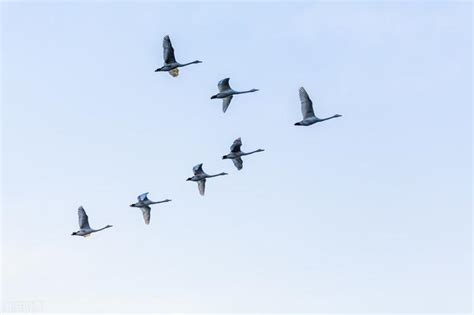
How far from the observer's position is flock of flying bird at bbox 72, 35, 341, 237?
6156 inches

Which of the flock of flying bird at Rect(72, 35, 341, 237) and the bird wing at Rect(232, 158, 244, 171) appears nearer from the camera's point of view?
the flock of flying bird at Rect(72, 35, 341, 237)

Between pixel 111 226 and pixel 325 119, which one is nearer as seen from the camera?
pixel 325 119

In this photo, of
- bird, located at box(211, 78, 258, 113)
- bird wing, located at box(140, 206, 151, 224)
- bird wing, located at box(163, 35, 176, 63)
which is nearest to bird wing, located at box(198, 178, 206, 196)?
bird wing, located at box(140, 206, 151, 224)

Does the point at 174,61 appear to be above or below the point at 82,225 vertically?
above

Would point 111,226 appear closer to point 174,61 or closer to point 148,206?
point 148,206

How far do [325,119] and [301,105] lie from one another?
2234mm

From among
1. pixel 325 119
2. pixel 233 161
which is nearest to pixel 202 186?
pixel 233 161

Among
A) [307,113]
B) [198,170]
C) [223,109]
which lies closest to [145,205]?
[198,170]

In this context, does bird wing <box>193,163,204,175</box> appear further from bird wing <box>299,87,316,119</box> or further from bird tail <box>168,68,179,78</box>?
bird wing <box>299,87,316,119</box>

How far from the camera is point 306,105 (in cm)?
15625

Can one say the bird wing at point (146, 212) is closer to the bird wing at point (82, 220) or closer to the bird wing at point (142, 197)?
the bird wing at point (142, 197)

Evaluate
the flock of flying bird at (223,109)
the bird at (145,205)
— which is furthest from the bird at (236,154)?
the bird at (145,205)

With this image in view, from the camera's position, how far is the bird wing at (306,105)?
511 feet

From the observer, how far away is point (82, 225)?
165375 mm
